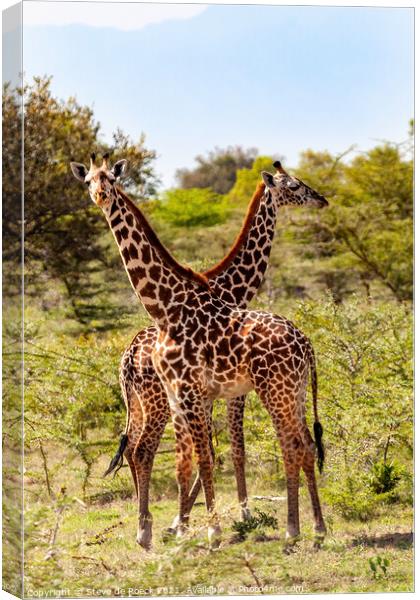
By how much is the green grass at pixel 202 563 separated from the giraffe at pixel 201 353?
158 mm

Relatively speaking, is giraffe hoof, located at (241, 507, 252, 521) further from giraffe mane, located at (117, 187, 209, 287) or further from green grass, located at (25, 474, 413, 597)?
giraffe mane, located at (117, 187, 209, 287)

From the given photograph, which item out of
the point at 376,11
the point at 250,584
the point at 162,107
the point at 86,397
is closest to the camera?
the point at 250,584

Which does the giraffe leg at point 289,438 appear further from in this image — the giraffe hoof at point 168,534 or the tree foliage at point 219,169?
the tree foliage at point 219,169

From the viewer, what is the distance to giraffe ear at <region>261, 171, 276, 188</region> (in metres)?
7.86

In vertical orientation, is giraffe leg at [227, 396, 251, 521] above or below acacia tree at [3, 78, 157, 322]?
below

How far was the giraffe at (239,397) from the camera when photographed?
7.73 meters

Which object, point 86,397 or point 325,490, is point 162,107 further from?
point 325,490

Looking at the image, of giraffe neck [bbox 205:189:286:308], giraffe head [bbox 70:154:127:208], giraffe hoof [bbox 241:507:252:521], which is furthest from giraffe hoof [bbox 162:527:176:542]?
giraffe head [bbox 70:154:127:208]

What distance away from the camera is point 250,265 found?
26.0 ft

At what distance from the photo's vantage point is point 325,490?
27.8 ft

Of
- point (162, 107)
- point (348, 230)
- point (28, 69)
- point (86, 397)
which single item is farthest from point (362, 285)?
point (86, 397)

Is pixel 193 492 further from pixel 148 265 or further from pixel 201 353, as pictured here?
pixel 148 265

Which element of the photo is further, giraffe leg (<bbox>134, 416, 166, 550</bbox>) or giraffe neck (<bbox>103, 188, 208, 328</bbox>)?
giraffe leg (<bbox>134, 416, 166, 550</bbox>)

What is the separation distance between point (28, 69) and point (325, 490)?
640 centimetres
